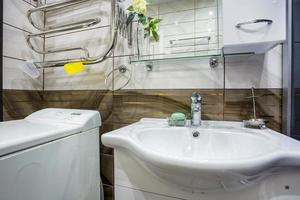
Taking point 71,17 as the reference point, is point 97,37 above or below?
below

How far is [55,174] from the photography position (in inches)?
29.7

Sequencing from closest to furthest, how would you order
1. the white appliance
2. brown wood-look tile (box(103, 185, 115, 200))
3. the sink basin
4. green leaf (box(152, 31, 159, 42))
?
the sink basin
the white appliance
green leaf (box(152, 31, 159, 42))
brown wood-look tile (box(103, 185, 115, 200))

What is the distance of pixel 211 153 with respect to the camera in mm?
755

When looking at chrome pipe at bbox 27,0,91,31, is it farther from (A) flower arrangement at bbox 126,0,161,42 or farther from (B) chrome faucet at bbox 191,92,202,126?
(B) chrome faucet at bbox 191,92,202,126

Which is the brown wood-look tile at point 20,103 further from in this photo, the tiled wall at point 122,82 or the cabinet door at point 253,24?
the cabinet door at point 253,24

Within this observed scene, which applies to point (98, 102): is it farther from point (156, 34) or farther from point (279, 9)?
point (279, 9)

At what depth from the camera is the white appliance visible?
1.97ft

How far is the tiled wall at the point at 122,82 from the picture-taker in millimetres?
856

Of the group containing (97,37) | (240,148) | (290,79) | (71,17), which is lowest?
(240,148)

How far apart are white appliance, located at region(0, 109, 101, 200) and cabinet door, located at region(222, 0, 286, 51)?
0.84m

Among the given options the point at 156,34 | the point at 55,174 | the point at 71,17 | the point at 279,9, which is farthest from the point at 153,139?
the point at 71,17

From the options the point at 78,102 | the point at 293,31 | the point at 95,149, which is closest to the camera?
the point at 293,31

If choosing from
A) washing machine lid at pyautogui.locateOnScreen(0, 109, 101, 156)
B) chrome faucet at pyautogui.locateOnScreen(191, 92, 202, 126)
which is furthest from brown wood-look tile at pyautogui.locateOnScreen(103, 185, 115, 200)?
chrome faucet at pyautogui.locateOnScreen(191, 92, 202, 126)

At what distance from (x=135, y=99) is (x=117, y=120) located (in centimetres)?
19
